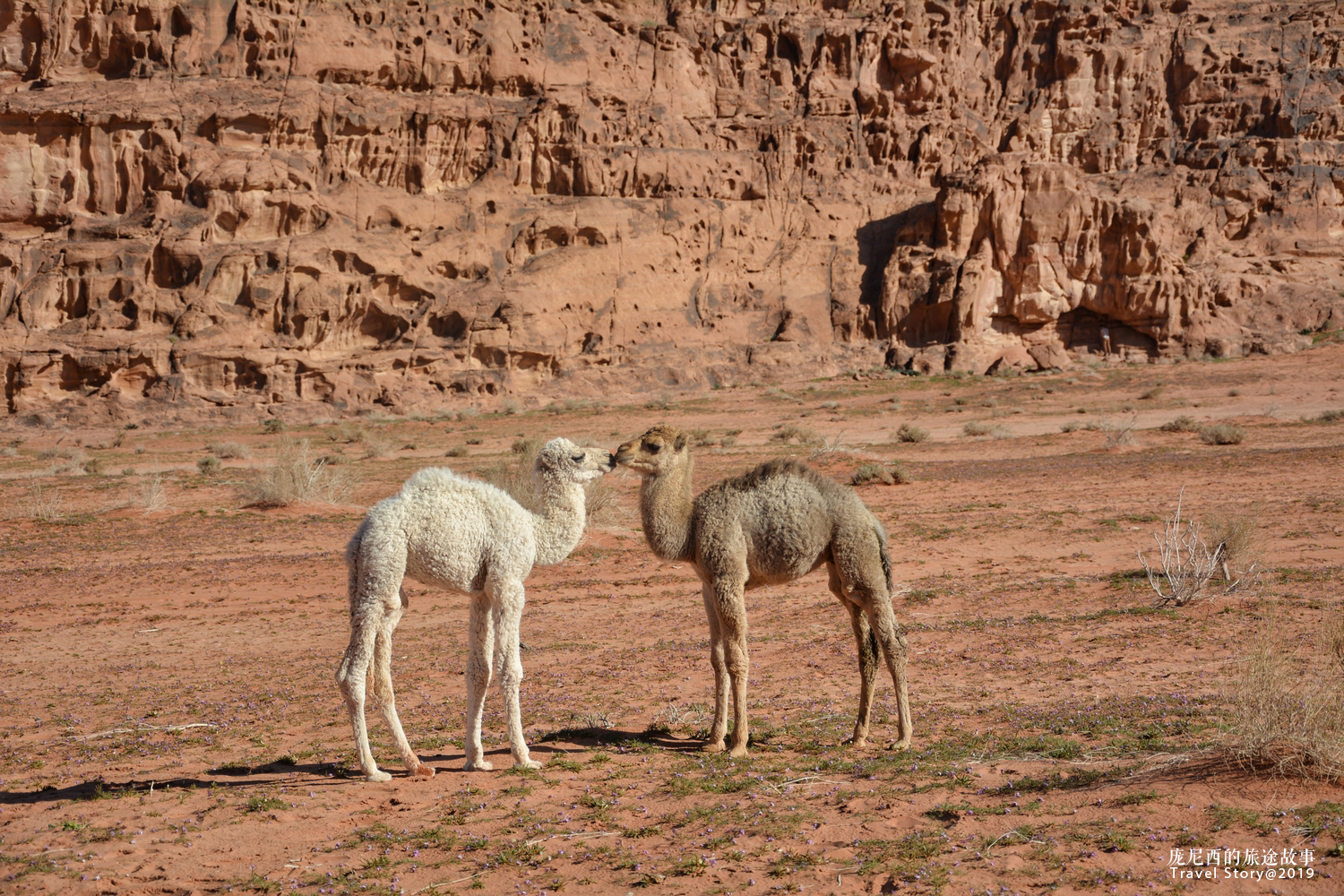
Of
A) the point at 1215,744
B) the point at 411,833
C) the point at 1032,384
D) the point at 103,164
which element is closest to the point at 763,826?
the point at 411,833

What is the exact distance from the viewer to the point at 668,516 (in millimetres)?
7125

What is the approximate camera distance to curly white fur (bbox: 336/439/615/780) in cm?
640

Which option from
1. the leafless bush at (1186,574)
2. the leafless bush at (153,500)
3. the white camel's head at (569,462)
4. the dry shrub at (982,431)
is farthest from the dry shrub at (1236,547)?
the leafless bush at (153,500)

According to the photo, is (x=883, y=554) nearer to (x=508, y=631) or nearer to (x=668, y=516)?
(x=668, y=516)

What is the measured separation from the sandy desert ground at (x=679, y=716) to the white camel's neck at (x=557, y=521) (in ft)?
5.01

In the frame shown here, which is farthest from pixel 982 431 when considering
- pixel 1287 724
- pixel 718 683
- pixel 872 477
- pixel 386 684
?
pixel 386 684

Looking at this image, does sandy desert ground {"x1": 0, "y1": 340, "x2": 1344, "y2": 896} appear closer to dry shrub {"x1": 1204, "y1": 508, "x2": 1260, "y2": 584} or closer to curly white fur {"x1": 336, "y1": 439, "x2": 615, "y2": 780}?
dry shrub {"x1": 1204, "y1": 508, "x2": 1260, "y2": 584}

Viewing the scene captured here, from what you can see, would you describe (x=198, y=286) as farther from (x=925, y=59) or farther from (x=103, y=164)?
(x=925, y=59)

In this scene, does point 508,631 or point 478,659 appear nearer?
point 508,631

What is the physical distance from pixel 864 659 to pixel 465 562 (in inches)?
121

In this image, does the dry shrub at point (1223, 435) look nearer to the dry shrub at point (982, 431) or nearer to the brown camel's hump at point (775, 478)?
the dry shrub at point (982, 431)

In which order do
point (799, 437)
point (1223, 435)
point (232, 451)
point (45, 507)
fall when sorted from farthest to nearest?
1. point (232, 451)
2. point (799, 437)
3. point (1223, 435)
4. point (45, 507)

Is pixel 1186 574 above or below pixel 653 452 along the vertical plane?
below

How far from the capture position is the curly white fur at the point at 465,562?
6.40m
